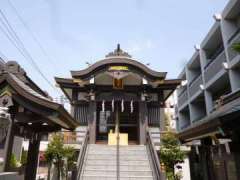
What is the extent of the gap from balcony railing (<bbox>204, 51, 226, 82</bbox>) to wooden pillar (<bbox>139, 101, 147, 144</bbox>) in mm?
6770

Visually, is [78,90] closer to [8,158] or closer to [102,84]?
[102,84]

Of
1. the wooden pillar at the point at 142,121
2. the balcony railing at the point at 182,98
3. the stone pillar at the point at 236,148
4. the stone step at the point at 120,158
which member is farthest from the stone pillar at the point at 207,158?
the balcony railing at the point at 182,98

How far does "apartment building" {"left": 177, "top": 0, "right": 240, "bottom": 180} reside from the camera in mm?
4898

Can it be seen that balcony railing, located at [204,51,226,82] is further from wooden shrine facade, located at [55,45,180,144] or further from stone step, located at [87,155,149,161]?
stone step, located at [87,155,149,161]

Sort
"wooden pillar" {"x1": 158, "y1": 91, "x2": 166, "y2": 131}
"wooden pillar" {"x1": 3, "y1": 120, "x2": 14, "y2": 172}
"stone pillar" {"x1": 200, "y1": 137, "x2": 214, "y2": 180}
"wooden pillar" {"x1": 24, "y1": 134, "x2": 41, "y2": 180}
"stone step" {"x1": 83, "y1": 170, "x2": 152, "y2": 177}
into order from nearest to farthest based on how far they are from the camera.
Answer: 1. "wooden pillar" {"x1": 3, "y1": 120, "x2": 14, "y2": 172}
2. "wooden pillar" {"x1": 24, "y1": 134, "x2": 41, "y2": 180}
3. "stone pillar" {"x1": 200, "y1": 137, "x2": 214, "y2": 180}
4. "stone step" {"x1": 83, "y1": 170, "x2": 152, "y2": 177}
5. "wooden pillar" {"x1": 158, "y1": 91, "x2": 166, "y2": 131}

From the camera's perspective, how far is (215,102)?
1603cm

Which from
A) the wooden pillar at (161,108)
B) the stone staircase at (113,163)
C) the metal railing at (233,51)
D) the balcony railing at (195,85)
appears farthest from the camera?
the balcony railing at (195,85)

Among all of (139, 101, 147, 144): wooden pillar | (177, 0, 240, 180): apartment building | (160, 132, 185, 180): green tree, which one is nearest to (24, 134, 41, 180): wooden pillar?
(177, 0, 240, 180): apartment building

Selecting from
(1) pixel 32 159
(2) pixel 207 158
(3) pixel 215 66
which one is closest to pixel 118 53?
(3) pixel 215 66

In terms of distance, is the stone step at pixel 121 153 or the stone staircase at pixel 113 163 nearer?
the stone staircase at pixel 113 163

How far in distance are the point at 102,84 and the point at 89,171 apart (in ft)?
20.7

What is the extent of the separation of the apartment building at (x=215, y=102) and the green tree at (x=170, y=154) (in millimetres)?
1477

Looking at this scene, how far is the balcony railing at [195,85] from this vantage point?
20361 mm

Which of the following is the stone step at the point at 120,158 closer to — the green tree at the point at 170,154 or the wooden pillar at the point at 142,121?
the green tree at the point at 170,154
